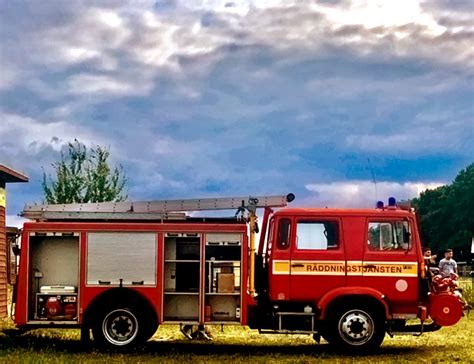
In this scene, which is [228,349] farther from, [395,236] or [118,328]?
[395,236]

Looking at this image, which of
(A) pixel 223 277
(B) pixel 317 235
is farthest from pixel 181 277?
(B) pixel 317 235

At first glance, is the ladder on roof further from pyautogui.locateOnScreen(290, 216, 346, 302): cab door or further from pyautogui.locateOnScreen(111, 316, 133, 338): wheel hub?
pyautogui.locateOnScreen(111, 316, 133, 338): wheel hub

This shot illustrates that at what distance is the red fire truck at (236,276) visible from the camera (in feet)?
49.8

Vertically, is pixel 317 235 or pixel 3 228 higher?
pixel 3 228

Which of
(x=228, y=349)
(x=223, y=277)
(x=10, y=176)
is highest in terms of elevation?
(x=10, y=176)

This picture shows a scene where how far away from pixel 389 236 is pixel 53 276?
5.98 meters

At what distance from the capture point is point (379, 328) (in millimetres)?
15125

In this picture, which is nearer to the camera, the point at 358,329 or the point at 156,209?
the point at 358,329

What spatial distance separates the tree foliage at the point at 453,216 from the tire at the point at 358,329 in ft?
215

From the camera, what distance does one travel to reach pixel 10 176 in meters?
22.6

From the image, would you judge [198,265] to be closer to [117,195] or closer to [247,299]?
[247,299]

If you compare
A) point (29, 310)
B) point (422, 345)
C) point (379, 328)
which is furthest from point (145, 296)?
point (422, 345)

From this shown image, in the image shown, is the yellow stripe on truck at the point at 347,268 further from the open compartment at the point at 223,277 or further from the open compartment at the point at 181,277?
the open compartment at the point at 181,277

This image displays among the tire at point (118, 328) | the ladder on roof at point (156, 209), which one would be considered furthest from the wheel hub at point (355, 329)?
the tire at point (118, 328)
